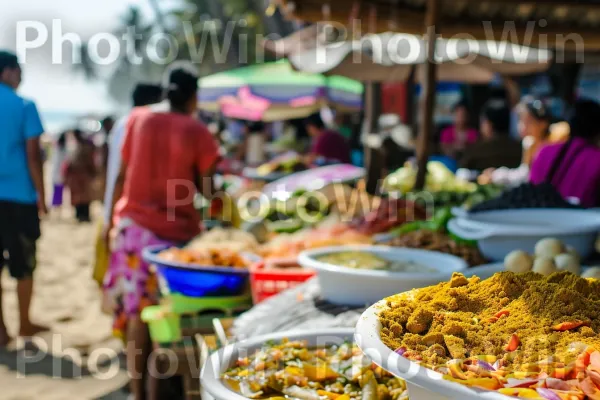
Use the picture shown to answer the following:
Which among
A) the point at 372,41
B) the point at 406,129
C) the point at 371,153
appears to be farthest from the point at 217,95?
the point at 371,153

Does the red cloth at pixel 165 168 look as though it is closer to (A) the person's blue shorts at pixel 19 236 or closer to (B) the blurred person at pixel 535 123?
(A) the person's blue shorts at pixel 19 236

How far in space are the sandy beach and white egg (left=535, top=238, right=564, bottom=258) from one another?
264 cm

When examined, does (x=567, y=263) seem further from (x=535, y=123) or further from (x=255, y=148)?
(x=255, y=148)

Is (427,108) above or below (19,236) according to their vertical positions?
above

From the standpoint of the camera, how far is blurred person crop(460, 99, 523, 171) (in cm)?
675

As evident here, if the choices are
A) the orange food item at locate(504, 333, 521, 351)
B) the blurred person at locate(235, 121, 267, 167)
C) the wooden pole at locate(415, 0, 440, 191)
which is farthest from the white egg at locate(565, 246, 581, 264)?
the blurred person at locate(235, 121, 267, 167)

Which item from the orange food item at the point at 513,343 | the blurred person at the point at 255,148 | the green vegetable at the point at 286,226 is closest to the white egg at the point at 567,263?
the orange food item at the point at 513,343

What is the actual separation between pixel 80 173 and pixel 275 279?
33.2 ft

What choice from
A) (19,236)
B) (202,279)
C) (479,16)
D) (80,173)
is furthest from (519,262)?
(80,173)

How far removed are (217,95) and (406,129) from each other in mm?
3543

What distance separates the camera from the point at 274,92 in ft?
33.3

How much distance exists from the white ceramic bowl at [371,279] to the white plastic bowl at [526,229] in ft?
0.73

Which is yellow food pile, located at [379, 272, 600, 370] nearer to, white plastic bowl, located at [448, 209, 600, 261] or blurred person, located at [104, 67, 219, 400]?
white plastic bowl, located at [448, 209, 600, 261]

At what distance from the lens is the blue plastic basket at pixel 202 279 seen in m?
3.00
